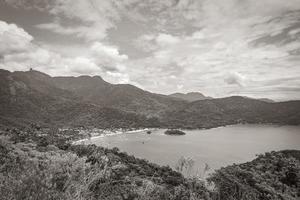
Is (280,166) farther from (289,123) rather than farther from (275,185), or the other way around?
(289,123)

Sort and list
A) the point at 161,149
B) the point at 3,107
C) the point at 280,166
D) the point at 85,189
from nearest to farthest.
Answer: the point at 85,189 < the point at 280,166 < the point at 161,149 < the point at 3,107

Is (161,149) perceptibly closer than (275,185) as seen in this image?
No

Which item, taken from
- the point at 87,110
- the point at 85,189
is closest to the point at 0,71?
the point at 87,110

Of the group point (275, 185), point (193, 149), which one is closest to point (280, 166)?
point (275, 185)

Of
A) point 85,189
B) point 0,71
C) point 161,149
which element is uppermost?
point 0,71

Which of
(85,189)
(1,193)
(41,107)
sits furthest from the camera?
(41,107)

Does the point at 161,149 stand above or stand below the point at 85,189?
below

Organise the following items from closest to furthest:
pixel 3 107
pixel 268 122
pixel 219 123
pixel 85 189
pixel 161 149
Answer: pixel 85 189
pixel 161 149
pixel 3 107
pixel 219 123
pixel 268 122

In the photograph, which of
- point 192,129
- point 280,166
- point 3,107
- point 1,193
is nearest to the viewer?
point 1,193

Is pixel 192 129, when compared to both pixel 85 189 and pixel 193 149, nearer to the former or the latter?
pixel 193 149
